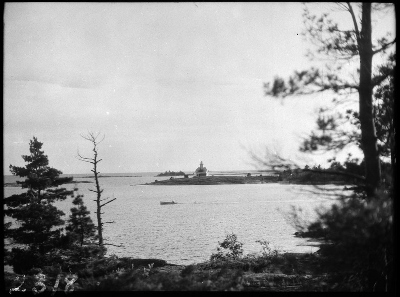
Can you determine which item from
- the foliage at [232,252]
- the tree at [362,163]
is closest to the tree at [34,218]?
the foliage at [232,252]

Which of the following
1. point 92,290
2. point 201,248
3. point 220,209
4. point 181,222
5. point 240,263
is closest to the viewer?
point 92,290

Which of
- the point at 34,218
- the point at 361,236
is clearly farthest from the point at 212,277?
the point at 34,218

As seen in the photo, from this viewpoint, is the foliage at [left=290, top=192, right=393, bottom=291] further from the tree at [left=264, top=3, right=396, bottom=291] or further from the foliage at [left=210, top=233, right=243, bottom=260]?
the foliage at [left=210, top=233, right=243, bottom=260]

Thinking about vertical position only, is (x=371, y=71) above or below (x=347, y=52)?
below

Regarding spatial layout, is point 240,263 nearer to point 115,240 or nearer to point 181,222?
point 115,240

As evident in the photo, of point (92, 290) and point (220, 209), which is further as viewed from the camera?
point (220, 209)

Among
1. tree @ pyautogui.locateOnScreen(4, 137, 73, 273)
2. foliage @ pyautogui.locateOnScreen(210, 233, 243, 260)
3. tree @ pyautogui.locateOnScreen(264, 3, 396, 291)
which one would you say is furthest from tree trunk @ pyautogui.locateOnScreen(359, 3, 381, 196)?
tree @ pyautogui.locateOnScreen(4, 137, 73, 273)

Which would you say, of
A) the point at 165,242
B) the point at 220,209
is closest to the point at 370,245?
the point at 165,242

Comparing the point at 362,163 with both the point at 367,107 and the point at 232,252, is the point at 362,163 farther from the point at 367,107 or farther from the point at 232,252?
the point at 232,252
